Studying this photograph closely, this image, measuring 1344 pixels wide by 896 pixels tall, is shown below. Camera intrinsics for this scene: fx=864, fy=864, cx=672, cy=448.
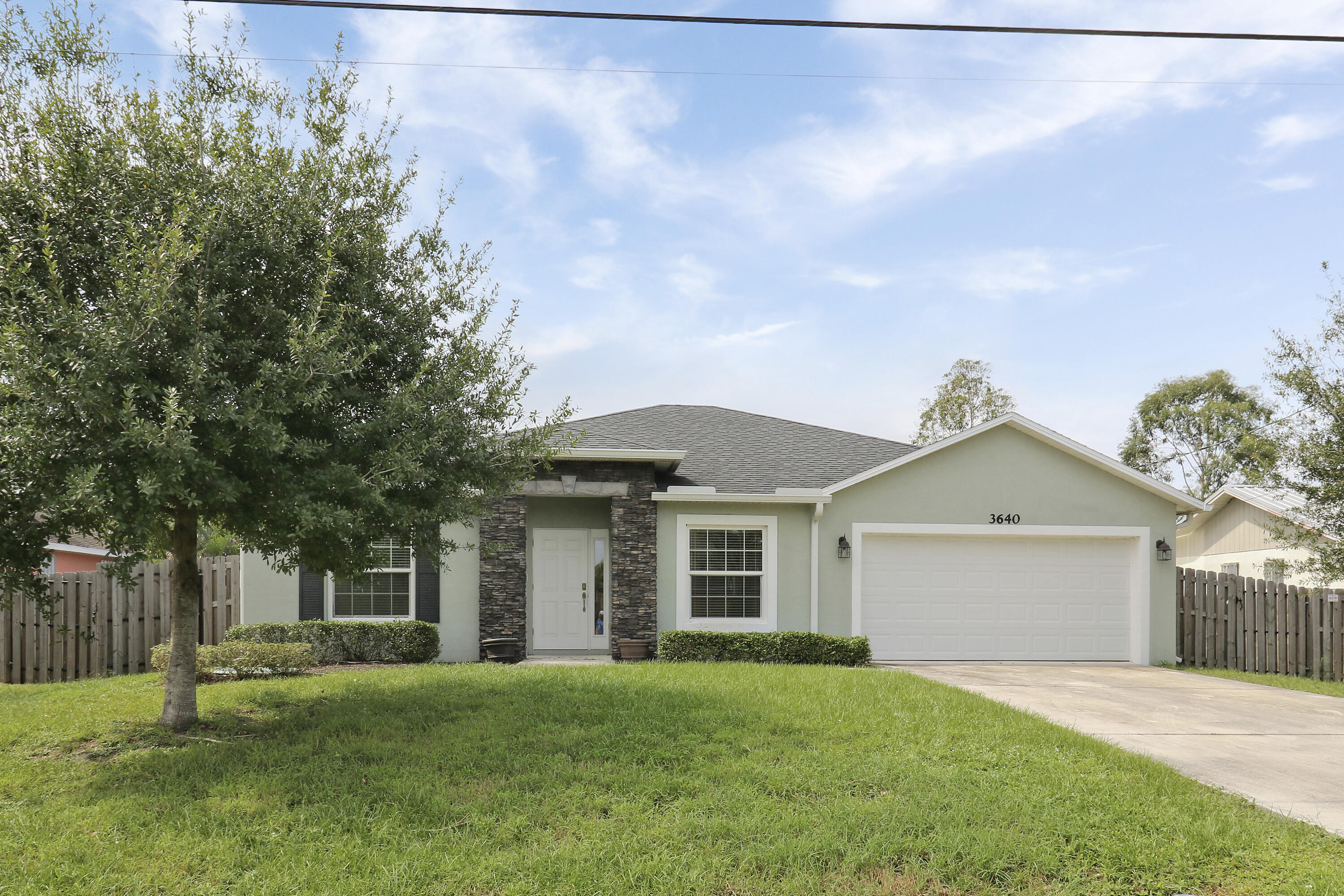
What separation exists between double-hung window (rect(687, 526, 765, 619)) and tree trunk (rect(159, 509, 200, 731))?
25.1 ft

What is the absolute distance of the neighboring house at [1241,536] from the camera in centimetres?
1798

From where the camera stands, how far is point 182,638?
7.57 meters

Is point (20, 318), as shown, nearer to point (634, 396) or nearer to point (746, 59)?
point (746, 59)

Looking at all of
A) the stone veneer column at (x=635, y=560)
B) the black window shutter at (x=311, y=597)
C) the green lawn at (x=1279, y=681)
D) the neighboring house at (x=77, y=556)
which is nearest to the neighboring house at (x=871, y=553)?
the stone veneer column at (x=635, y=560)

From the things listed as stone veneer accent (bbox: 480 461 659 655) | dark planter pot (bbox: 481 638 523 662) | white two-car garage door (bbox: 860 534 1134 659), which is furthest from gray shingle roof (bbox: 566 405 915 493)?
dark planter pot (bbox: 481 638 523 662)

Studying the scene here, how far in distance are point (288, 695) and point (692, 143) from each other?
933cm

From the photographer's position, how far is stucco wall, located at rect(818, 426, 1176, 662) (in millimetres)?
14297

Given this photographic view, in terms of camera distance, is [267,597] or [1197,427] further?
[1197,427]

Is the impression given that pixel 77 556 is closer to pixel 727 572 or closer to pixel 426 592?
pixel 426 592

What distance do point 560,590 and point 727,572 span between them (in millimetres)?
2740

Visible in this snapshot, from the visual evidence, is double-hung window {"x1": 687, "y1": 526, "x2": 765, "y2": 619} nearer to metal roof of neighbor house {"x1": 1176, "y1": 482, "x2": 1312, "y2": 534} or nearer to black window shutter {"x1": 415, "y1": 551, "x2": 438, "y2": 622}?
black window shutter {"x1": 415, "y1": 551, "x2": 438, "y2": 622}

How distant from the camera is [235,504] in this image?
21.8 ft

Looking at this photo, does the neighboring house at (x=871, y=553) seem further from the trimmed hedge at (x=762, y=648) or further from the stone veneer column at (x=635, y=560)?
the trimmed hedge at (x=762, y=648)

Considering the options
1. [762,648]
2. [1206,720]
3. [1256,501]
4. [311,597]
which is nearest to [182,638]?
[311,597]
